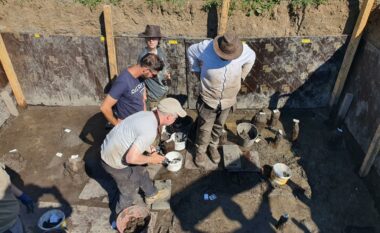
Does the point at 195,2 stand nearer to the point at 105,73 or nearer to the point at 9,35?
the point at 105,73

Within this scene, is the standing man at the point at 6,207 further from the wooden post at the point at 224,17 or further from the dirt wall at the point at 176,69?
the wooden post at the point at 224,17

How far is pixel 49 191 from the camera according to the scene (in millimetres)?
5590

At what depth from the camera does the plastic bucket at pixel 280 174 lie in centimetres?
550

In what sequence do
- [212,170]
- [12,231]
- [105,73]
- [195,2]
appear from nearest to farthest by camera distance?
[12,231], [212,170], [195,2], [105,73]

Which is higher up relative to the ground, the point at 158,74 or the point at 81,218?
the point at 158,74

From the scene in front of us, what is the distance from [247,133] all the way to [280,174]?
1.38m

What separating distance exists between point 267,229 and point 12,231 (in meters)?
3.84

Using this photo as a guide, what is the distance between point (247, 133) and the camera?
6633 millimetres

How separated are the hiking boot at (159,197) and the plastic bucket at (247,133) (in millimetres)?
2086

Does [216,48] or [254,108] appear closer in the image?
[216,48]

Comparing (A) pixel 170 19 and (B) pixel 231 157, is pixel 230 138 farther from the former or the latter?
(A) pixel 170 19

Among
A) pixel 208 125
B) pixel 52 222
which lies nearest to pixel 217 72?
pixel 208 125

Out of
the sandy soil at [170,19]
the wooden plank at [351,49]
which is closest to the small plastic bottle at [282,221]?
the wooden plank at [351,49]

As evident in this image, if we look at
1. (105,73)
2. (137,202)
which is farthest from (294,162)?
(105,73)
